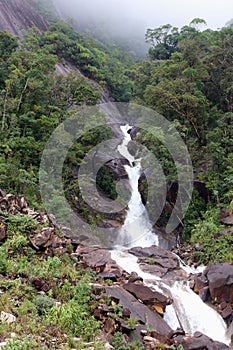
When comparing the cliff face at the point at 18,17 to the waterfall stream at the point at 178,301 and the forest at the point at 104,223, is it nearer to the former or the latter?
the forest at the point at 104,223

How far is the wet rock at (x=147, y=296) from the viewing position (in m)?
10.1

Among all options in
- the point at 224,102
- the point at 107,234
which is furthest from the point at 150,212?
the point at 224,102

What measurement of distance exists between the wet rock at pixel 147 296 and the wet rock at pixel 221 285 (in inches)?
97.6

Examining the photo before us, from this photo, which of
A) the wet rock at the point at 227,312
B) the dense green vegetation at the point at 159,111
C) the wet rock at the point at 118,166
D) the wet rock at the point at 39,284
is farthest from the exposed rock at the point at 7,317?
the wet rock at the point at 118,166

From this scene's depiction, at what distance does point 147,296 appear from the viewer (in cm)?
1010

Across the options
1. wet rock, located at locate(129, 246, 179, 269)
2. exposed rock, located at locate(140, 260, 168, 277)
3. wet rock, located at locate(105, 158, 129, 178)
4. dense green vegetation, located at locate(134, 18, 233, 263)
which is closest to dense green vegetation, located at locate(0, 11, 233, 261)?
dense green vegetation, located at locate(134, 18, 233, 263)

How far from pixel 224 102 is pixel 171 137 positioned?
6309mm

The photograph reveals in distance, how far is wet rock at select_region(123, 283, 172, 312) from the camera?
33.1 ft

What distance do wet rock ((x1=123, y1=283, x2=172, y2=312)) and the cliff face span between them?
3070 cm

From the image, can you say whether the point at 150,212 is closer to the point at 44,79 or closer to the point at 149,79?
the point at 44,79

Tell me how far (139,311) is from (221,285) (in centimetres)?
392

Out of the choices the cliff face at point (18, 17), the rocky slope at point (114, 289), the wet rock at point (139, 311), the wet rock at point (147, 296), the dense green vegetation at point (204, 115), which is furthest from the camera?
the cliff face at point (18, 17)

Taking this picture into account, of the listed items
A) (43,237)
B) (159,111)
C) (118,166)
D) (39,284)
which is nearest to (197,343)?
(39,284)

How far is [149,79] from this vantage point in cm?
2952
